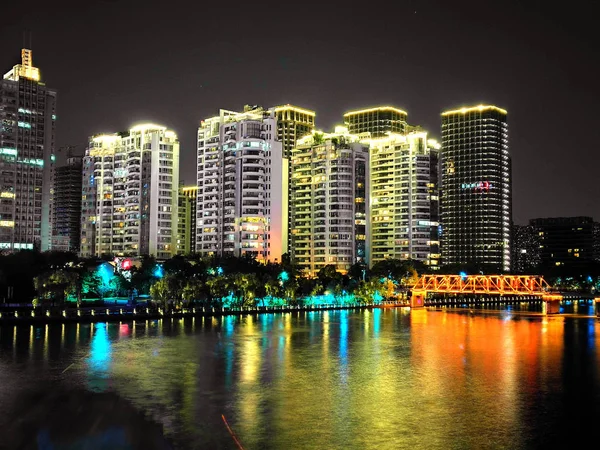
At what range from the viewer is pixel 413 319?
144 meters

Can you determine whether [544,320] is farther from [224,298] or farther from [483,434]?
[483,434]

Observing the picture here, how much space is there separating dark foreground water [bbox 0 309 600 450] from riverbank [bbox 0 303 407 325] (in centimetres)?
777

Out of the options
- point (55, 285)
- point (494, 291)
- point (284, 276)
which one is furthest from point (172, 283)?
point (494, 291)

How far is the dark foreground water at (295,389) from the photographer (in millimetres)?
41500

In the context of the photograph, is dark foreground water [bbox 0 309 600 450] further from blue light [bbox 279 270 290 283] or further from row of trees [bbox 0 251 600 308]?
blue light [bbox 279 270 290 283]

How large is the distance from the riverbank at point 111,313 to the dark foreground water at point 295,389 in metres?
7.77

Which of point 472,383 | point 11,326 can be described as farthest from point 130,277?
point 472,383

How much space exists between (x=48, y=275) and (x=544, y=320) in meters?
103

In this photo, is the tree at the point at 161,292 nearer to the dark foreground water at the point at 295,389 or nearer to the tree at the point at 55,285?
the tree at the point at 55,285

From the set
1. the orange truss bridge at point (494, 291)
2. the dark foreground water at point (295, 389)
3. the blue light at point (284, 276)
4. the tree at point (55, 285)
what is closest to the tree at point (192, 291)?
the tree at point (55, 285)

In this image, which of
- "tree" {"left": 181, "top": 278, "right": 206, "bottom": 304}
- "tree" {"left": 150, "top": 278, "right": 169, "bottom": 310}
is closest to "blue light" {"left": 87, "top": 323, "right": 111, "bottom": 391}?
"tree" {"left": 150, "top": 278, "right": 169, "bottom": 310}

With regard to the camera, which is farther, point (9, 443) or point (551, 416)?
point (551, 416)

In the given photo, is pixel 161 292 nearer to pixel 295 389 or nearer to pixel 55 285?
pixel 55 285

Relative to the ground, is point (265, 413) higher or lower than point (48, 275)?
lower
